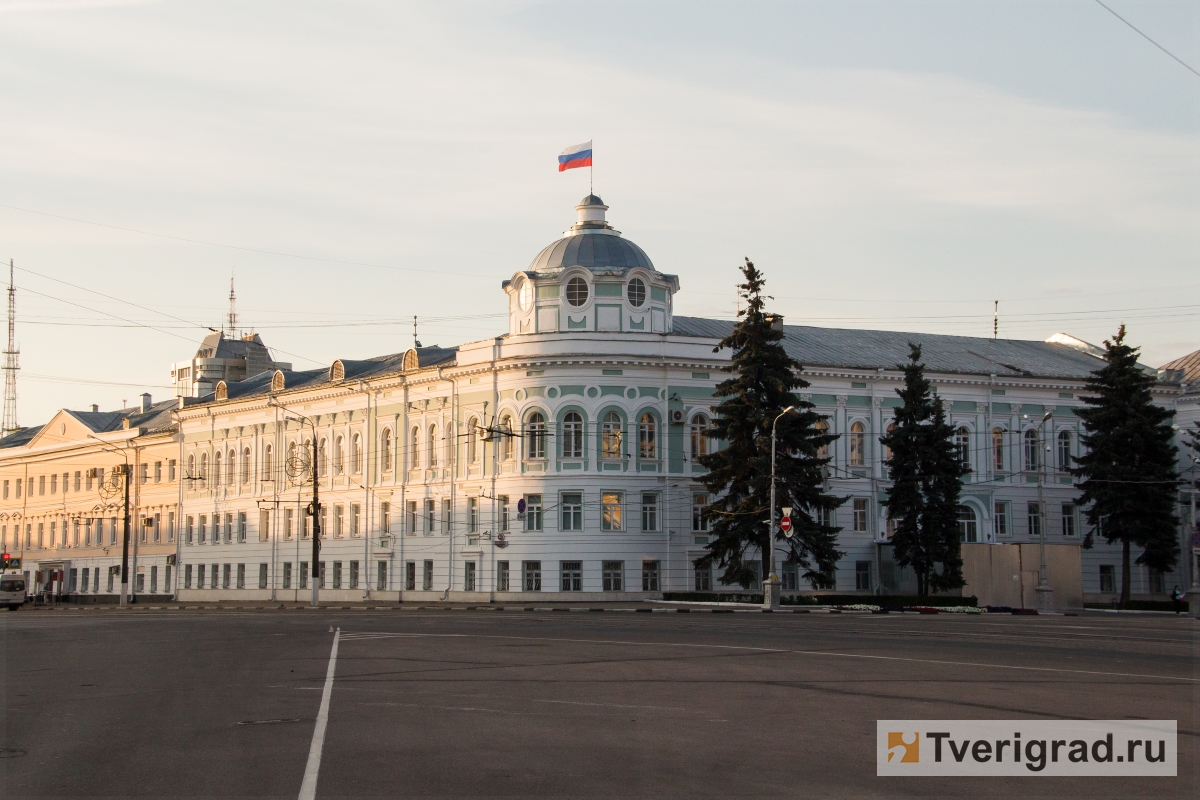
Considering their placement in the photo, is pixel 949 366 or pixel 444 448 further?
pixel 949 366

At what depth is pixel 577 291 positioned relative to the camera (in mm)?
64062

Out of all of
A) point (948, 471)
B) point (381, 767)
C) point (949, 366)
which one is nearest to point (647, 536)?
point (948, 471)

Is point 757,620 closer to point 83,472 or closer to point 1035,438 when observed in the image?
point 1035,438

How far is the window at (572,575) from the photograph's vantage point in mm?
62594

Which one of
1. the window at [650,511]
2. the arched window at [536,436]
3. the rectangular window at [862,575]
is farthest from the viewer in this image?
the rectangular window at [862,575]

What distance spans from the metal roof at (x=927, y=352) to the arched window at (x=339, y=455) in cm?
2008

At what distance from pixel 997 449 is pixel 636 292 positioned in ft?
72.3

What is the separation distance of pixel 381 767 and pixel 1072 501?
2558 inches

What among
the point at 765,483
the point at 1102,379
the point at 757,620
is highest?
the point at 1102,379

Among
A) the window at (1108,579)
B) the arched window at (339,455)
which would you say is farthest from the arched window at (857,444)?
the arched window at (339,455)

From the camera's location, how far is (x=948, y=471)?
201 feet

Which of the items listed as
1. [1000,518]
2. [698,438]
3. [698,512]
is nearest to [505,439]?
[698,438]

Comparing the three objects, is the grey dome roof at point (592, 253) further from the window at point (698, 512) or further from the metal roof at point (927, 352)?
the window at point (698, 512)

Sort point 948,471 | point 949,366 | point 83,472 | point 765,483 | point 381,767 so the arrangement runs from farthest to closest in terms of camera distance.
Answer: point 83,472, point 949,366, point 948,471, point 765,483, point 381,767
